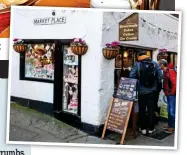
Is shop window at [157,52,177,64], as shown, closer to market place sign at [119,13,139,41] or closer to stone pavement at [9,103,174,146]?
market place sign at [119,13,139,41]

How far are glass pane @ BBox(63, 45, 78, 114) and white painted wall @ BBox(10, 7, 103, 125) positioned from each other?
70 mm

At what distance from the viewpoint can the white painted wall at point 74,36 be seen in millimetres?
2320

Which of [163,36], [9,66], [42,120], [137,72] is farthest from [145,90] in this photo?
[9,66]

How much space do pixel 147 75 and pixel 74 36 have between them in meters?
0.67

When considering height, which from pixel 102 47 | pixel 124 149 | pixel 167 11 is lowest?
pixel 124 149

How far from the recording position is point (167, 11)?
2293 millimetres

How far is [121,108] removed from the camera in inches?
94.9

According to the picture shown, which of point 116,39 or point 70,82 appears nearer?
point 116,39

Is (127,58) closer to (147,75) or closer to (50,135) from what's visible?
(147,75)

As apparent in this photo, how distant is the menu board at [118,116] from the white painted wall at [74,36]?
114mm

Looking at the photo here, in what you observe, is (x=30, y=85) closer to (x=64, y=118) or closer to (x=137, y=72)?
(x=64, y=118)

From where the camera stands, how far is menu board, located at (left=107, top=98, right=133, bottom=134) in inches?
94.4

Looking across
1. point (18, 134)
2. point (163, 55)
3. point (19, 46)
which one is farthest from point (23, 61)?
point (163, 55)

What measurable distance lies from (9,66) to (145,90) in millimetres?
1115
